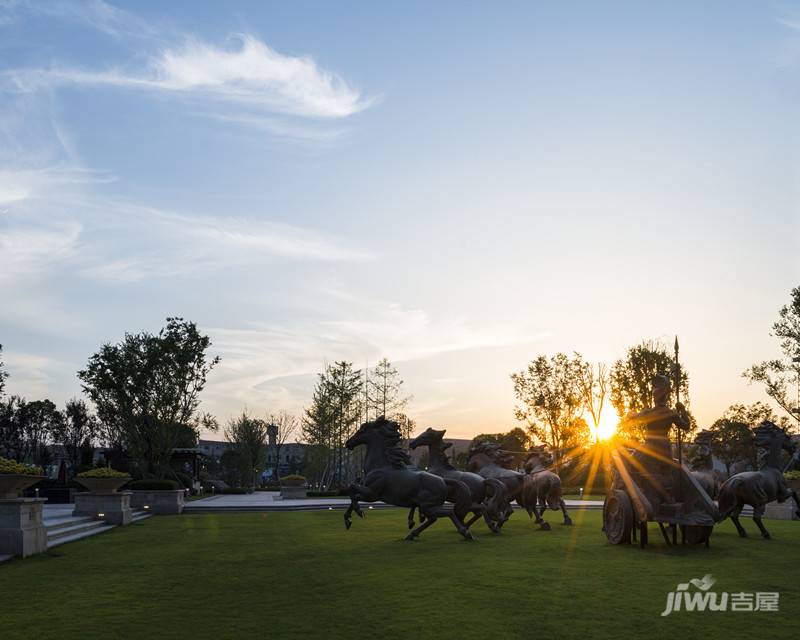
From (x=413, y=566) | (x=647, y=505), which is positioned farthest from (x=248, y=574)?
(x=647, y=505)

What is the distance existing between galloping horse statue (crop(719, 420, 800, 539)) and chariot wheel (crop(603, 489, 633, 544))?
2885 mm

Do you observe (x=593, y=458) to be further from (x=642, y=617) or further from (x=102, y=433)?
(x=642, y=617)

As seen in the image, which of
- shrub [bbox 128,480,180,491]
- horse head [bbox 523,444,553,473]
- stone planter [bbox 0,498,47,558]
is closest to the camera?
stone planter [bbox 0,498,47,558]

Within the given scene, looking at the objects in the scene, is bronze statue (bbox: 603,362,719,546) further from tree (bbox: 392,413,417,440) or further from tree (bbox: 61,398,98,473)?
A: tree (bbox: 61,398,98,473)

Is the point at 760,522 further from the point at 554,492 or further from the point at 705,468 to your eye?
the point at 554,492

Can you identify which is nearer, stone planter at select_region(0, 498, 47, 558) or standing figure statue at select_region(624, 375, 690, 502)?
stone planter at select_region(0, 498, 47, 558)

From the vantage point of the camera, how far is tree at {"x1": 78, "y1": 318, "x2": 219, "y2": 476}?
43375mm

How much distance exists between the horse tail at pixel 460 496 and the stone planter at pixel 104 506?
38.4ft

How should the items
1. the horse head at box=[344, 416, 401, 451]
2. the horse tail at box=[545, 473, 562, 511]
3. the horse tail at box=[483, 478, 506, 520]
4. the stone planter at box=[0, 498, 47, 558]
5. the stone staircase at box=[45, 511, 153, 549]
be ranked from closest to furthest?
the stone planter at box=[0, 498, 47, 558]
the horse head at box=[344, 416, 401, 451]
the stone staircase at box=[45, 511, 153, 549]
the horse tail at box=[483, 478, 506, 520]
the horse tail at box=[545, 473, 562, 511]

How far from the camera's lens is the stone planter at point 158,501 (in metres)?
29.5

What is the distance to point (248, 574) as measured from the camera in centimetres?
1125

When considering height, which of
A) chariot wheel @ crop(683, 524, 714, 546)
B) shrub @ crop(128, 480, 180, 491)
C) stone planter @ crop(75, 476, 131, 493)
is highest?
stone planter @ crop(75, 476, 131, 493)

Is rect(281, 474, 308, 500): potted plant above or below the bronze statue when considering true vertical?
below

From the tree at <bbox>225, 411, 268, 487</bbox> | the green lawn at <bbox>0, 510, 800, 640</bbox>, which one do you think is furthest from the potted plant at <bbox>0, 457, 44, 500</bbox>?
the tree at <bbox>225, 411, 268, 487</bbox>
